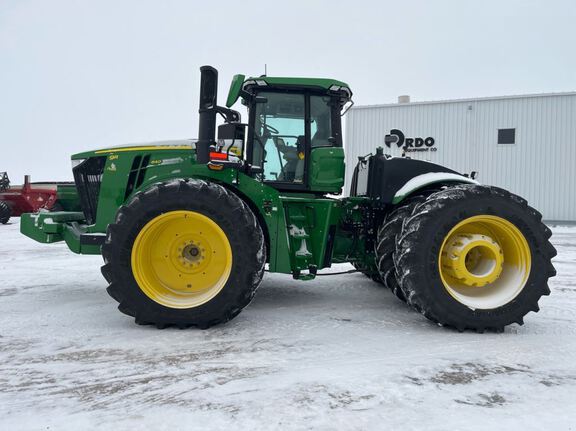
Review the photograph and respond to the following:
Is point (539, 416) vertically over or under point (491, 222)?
under

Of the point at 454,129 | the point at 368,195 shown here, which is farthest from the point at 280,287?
the point at 454,129

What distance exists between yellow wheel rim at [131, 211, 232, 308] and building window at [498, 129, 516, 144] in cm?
1792

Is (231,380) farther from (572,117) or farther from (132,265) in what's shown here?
(572,117)

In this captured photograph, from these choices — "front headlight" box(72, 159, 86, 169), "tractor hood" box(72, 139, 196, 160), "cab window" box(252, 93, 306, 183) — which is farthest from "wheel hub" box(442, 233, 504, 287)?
"front headlight" box(72, 159, 86, 169)

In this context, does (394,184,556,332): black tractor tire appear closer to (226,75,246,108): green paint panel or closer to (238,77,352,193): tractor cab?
(238,77,352,193): tractor cab

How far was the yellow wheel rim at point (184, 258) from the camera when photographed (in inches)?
152

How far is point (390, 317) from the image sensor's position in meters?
4.21

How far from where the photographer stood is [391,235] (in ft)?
13.9

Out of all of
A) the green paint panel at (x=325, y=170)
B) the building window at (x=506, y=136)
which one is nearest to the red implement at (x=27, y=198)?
the green paint panel at (x=325, y=170)

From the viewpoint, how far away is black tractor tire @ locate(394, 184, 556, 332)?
3.68m

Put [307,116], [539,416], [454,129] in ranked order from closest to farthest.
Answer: [539,416]
[307,116]
[454,129]

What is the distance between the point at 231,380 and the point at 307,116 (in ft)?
9.14

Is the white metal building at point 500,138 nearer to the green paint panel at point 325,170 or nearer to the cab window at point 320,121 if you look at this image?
the cab window at point 320,121

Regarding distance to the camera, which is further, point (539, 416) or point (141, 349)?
point (141, 349)
